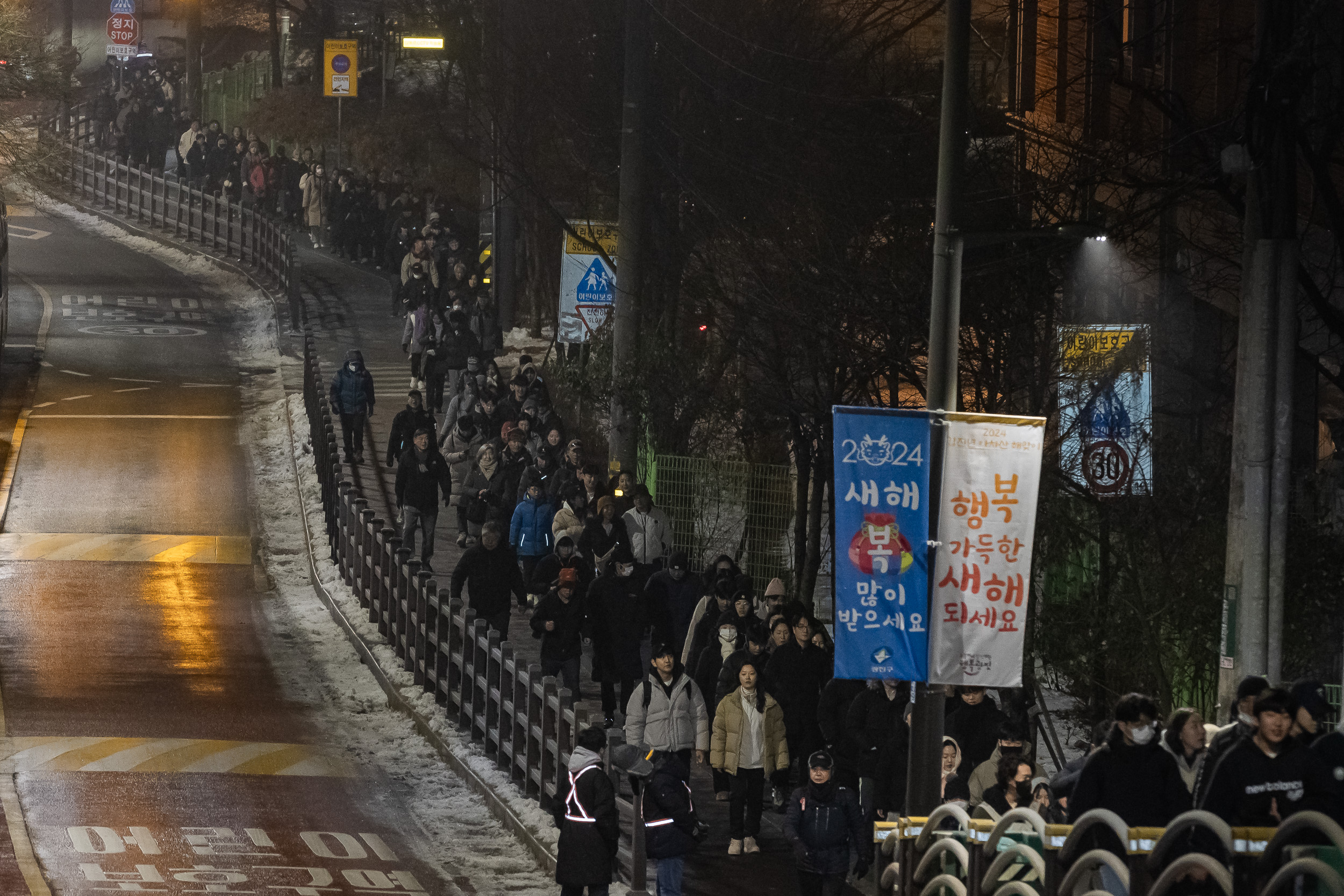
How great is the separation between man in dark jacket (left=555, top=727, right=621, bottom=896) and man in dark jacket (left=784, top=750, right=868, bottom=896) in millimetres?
1160

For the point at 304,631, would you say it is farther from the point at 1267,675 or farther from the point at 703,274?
the point at 1267,675

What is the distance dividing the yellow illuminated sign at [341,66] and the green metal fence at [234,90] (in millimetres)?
17647

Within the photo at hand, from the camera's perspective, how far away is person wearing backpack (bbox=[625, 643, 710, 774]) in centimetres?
1523

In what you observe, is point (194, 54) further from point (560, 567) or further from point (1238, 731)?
point (1238, 731)

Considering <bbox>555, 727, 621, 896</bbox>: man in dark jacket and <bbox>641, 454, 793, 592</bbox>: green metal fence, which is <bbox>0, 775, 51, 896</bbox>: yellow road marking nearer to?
<bbox>555, 727, 621, 896</bbox>: man in dark jacket

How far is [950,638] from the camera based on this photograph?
11.6 m

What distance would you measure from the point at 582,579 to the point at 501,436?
7651 millimetres

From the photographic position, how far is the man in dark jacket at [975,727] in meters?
14.2

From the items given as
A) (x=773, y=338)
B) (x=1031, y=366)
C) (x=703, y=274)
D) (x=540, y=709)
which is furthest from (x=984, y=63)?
(x=540, y=709)

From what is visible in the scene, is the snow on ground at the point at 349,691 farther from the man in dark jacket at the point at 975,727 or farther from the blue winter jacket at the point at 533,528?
the man in dark jacket at the point at 975,727

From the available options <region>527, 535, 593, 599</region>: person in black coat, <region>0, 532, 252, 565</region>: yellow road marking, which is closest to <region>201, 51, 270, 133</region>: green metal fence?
<region>0, 532, 252, 565</region>: yellow road marking

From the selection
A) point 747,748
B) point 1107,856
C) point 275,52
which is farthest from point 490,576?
point 275,52

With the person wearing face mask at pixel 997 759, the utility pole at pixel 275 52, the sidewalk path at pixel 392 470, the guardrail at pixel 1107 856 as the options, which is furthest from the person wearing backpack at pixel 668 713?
the utility pole at pixel 275 52

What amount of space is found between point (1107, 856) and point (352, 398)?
22.0 metres
